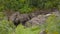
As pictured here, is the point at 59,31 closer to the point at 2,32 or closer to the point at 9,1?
the point at 2,32

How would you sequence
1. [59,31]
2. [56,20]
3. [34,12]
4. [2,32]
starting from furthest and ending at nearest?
[34,12], [2,32], [56,20], [59,31]

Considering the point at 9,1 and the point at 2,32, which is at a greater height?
the point at 2,32

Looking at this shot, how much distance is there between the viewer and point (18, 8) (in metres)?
16.9

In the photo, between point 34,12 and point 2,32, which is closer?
point 2,32

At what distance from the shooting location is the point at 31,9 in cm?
1688

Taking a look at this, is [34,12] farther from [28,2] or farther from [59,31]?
[59,31]

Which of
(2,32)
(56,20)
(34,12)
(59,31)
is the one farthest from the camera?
(34,12)

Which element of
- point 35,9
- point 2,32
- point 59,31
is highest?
point 59,31

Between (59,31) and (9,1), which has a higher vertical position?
(59,31)

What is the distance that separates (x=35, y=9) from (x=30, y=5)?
518mm

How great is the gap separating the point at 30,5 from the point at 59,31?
1155cm

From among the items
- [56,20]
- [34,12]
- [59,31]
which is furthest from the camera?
[34,12]

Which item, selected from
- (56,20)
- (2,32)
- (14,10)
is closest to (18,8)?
(14,10)

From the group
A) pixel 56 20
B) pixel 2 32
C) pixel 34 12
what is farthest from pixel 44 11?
pixel 56 20
